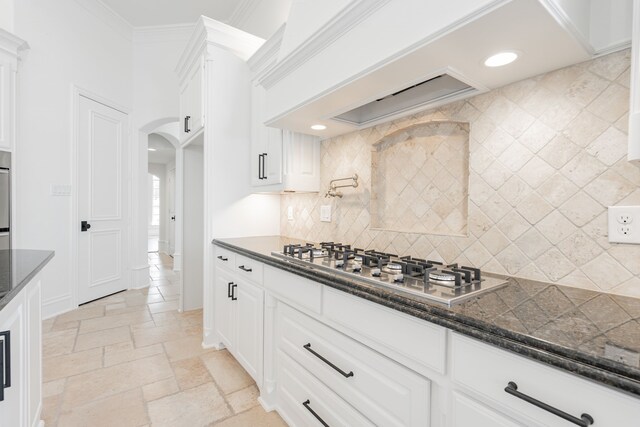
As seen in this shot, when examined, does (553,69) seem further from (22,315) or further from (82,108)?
(82,108)

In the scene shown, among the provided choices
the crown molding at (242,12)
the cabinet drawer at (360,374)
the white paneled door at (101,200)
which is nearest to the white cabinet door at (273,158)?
the cabinet drawer at (360,374)

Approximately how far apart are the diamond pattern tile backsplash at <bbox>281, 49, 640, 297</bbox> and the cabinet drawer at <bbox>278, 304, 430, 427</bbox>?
0.65 m

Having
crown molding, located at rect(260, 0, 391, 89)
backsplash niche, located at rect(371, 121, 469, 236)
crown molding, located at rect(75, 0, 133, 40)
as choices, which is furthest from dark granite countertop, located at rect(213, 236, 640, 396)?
crown molding, located at rect(75, 0, 133, 40)

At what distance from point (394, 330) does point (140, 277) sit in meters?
4.57

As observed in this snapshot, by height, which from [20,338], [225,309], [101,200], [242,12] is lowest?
[225,309]

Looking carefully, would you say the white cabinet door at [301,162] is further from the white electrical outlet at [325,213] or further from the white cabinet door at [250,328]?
the white cabinet door at [250,328]

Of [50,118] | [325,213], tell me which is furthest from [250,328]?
[50,118]

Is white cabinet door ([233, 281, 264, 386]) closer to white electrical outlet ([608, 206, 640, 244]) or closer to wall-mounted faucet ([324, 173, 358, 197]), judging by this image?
wall-mounted faucet ([324, 173, 358, 197])

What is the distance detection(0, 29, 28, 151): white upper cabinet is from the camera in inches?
110

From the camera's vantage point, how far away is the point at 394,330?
1031 mm

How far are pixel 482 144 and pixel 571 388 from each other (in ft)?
3.36

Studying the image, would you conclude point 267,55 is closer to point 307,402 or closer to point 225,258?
point 225,258

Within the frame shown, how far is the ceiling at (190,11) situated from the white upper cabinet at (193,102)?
97cm

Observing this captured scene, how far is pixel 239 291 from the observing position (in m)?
2.15
